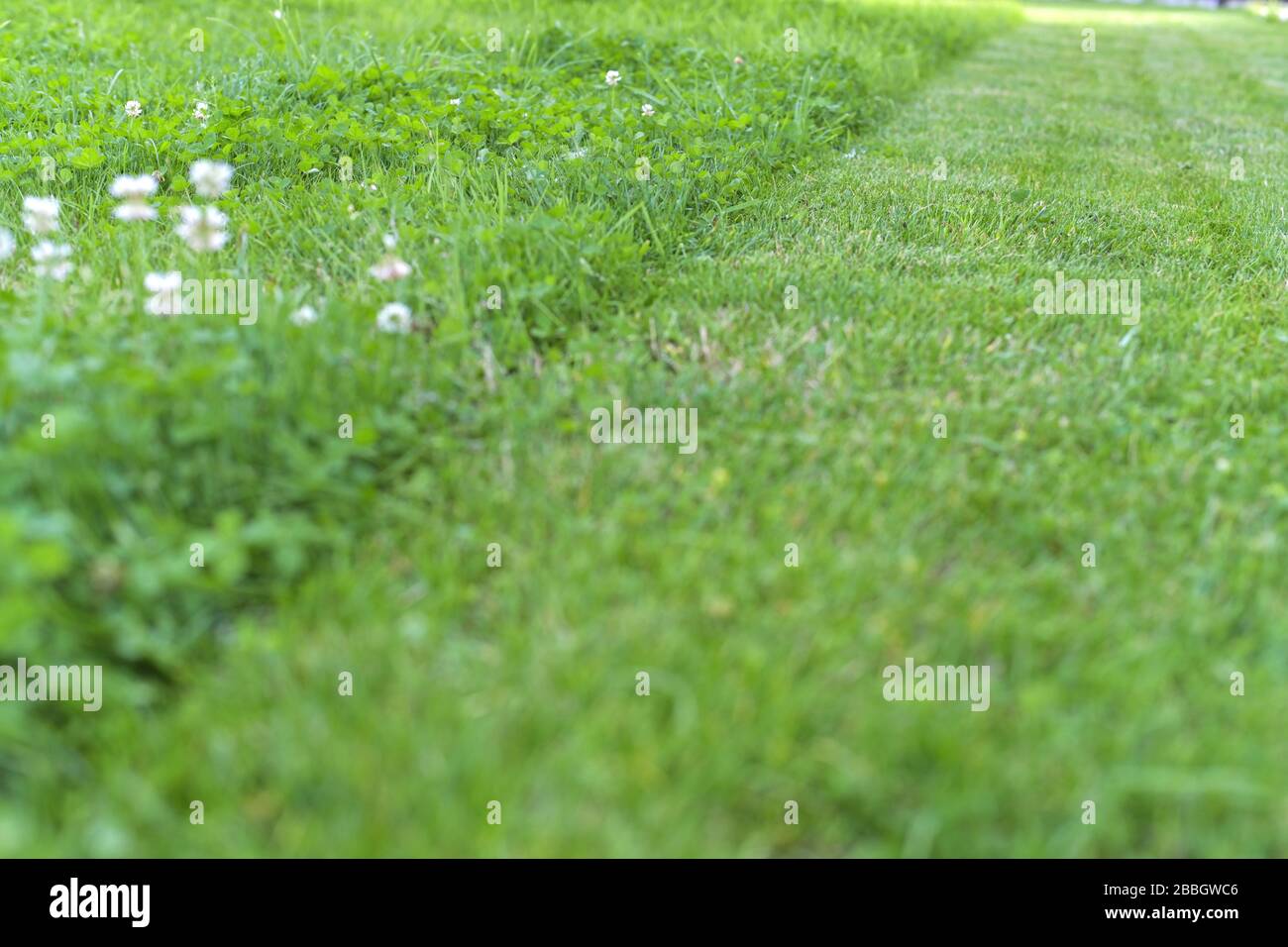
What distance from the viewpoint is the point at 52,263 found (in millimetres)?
2996

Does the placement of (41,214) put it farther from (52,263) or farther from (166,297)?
(166,297)

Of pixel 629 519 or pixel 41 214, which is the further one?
pixel 41 214

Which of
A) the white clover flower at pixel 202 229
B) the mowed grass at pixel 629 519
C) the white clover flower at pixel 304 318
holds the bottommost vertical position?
the mowed grass at pixel 629 519

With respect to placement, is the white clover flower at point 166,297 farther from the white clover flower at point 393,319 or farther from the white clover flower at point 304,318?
the white clover flower at point 393,319

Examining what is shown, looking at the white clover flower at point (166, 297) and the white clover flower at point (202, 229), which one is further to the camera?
the white clover flower at point (202, 229)

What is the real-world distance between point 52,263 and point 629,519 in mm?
2162

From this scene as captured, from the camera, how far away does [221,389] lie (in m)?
2.22

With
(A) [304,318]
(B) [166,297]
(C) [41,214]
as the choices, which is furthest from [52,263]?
(A) [304,318]

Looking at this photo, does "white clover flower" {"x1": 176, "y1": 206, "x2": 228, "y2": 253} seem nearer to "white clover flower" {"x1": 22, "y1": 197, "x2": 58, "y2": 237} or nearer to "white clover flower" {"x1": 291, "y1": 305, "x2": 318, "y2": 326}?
"white clover flower" {"x1": 22, "y1": 197, "x2": 58, "y2": 237}

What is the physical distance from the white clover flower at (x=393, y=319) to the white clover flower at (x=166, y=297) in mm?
535

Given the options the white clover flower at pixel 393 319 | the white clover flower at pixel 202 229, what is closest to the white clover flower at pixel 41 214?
the white clover flower at pixel 202 229

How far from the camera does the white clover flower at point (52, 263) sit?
2838mm

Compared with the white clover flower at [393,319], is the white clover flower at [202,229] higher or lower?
higher
